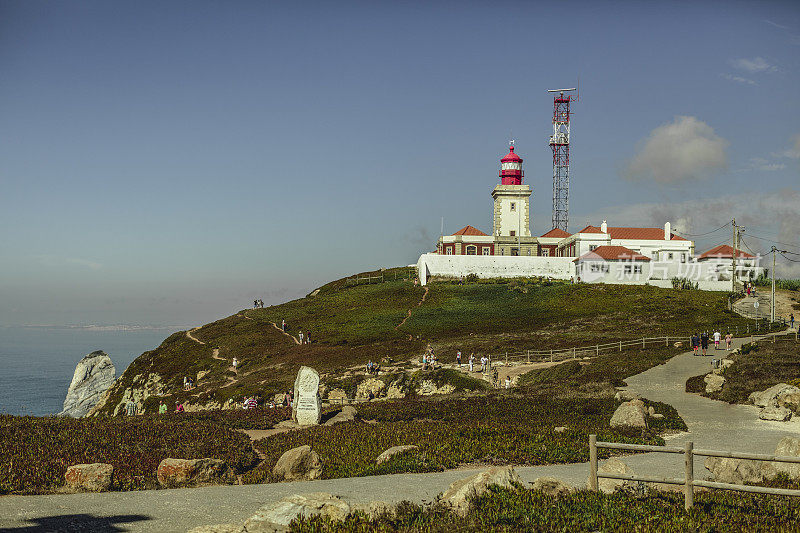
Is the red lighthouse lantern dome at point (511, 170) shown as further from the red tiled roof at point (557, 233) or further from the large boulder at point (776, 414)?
the large boulder at point (776, 414)

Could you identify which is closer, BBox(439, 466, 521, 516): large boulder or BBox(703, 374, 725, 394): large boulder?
BBox(439, 466, 521, 516): large boulder

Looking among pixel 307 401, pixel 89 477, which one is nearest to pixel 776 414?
pixel 307 401

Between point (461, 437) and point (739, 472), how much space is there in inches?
325

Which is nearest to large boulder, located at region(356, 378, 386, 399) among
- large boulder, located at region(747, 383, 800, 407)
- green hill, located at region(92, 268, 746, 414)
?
green hill, located at region(92, 268, 746, 414)

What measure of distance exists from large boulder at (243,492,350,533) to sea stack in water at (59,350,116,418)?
101 meters

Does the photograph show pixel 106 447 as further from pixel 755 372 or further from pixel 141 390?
pixel 141 390

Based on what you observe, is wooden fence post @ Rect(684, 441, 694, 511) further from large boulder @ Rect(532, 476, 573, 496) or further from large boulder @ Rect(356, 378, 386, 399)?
large boulder @ Rect(356, 378, 386, 399)

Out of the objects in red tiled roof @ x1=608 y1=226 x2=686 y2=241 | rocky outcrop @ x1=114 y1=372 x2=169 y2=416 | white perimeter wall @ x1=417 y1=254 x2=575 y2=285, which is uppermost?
red tiled roof @ x1=608 y1=226 x2=686 y2=241

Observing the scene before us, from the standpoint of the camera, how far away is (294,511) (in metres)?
12.3

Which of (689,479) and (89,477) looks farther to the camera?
(89,477)

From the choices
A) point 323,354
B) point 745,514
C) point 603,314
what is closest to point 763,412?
point 745,514

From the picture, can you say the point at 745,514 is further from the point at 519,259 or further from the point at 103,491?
the point at 519,259

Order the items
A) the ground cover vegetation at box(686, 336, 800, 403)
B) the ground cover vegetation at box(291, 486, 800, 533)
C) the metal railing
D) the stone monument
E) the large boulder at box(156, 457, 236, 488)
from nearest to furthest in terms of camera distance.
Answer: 1. the ground cover vegetation at box(291, 486, 800, 533)
2. the metal railing
3. the large boulder at box(156, 457, 236, 488)
4. the stone monument
5. the ground cover vegetation at box(686, 336, 800, 403)

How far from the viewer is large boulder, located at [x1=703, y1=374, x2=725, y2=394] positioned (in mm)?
34719
